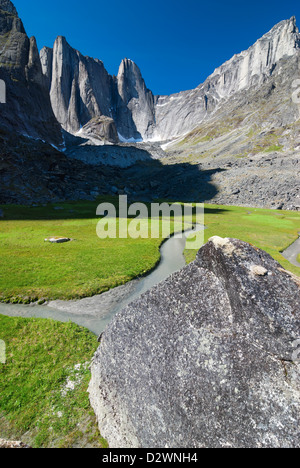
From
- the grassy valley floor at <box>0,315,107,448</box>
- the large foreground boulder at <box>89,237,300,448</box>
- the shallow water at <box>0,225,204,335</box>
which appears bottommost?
the shallow water at <box>0,225,204,335</box>

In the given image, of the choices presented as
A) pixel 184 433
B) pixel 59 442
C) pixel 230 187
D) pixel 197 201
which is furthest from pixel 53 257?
pixel 230 187

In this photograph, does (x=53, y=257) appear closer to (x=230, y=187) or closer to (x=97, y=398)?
(x=97, y=398)

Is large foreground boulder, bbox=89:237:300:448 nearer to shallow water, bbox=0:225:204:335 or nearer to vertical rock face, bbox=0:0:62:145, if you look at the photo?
shallow water, bbox=0:225:204:335

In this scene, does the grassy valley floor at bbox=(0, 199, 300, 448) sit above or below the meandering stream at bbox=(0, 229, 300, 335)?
above

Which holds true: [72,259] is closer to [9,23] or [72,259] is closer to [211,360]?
[211,360]

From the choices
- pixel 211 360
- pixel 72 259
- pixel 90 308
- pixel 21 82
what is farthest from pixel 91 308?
pixel 21 82

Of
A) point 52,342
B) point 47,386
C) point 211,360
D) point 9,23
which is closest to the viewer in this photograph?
point 211,360

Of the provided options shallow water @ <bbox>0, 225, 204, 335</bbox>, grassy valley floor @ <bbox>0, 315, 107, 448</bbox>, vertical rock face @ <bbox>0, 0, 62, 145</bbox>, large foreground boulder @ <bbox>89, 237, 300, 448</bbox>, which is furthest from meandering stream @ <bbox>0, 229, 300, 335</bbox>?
vertical rock face @ <bbox>0, 0, 62, 145</bbox>
